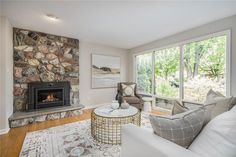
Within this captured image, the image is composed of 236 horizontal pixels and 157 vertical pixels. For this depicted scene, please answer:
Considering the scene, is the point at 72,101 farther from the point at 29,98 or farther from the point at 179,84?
the point at 179,84

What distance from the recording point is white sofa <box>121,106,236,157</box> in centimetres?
77

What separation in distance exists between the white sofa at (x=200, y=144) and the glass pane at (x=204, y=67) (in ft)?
8.27

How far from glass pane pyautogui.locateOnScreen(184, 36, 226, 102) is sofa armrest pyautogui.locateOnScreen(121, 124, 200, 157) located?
2752 mm

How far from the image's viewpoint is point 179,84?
3723 mm

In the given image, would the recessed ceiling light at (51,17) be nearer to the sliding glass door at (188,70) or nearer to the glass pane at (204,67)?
the sliding glass door at (188,70)

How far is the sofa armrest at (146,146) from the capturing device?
0.85m

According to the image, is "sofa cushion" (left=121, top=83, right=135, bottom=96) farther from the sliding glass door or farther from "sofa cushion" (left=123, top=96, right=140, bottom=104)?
the sliding glass door

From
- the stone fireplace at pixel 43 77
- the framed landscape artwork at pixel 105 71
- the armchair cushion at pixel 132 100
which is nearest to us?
the stone fireplace at pixel 43 77

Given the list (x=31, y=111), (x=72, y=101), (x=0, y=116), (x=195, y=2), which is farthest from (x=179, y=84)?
(x=0, y=116)

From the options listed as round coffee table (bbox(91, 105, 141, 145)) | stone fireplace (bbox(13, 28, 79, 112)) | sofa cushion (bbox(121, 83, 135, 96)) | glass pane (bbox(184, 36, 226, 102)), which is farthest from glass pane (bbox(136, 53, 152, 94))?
round coffee table (bbox(91, 105, 141, 145))

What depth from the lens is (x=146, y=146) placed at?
3.21 ft

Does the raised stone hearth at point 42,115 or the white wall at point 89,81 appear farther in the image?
the white wall at point 89,81

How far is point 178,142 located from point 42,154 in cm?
193

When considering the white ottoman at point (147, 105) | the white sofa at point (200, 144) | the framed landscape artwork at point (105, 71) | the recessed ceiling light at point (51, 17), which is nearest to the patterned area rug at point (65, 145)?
the white sofa at point (200, 144)
